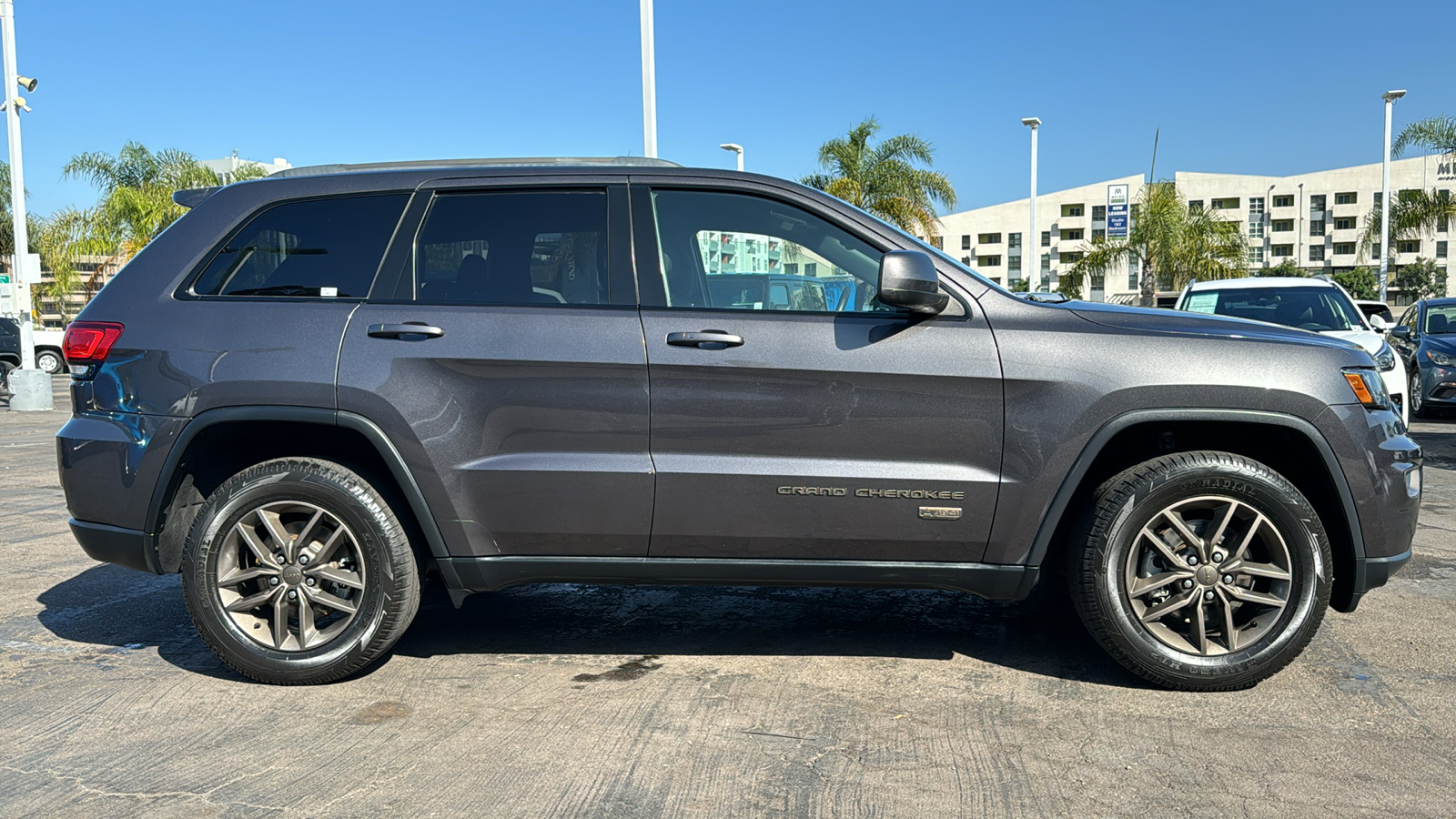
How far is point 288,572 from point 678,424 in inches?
58.9

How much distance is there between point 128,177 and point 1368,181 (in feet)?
290

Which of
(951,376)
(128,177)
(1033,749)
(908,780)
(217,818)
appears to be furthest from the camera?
(128,177)

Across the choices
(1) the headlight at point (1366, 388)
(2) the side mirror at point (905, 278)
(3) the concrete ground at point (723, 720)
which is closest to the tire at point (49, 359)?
(3) the concrete ground at point (723, 720)

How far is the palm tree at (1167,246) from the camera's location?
33.6m

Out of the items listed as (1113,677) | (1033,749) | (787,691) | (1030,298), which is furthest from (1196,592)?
(787,691)

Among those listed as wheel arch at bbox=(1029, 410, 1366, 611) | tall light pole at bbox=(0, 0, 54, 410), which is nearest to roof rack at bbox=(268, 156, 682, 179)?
wheel arch at bbox=(1029, 410, 1366, 611)

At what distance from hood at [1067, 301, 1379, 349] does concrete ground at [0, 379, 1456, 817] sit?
1.22 m

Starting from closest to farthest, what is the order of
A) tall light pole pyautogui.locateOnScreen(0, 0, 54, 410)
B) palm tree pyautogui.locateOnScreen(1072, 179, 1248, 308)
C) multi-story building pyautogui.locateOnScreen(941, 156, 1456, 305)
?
tall light pole pyautogui.locateOnScreen(0, 0, 54, 410) < palm tree pyautogui.locateOnScreen(1072, 179, 1248, 308) < multi-story building pyautogui.locateOnScreen(941, 156, 1456, 305)

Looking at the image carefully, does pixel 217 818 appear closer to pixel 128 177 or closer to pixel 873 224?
pixel 873 224

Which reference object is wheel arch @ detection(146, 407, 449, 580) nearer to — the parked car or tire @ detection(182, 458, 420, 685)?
tire @ detection(182, 458, 420, 685)

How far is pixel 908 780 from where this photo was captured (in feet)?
10.2

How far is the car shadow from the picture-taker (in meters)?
4.34

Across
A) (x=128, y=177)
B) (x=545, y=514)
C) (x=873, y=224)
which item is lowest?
(x=545, y=514)

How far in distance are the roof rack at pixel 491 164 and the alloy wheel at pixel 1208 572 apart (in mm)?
2171
